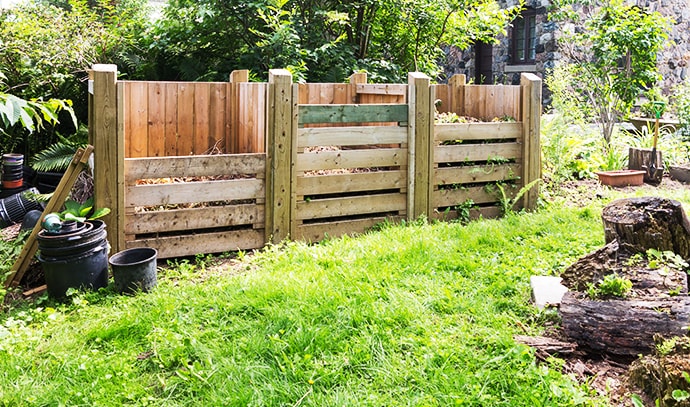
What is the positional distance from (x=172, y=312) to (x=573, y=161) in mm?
6037

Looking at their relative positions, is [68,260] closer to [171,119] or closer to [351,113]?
[171,119]

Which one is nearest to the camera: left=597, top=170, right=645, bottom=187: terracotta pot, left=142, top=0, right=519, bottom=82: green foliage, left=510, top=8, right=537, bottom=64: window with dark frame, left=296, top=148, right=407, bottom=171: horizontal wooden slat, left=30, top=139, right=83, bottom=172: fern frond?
left=296, top=148, right=407, bottom=171: horizontal wooden slat

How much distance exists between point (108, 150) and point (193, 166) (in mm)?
654

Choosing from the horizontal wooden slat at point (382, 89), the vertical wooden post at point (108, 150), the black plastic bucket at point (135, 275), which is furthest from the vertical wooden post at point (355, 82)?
the black plastic bucket at point (135, 275)

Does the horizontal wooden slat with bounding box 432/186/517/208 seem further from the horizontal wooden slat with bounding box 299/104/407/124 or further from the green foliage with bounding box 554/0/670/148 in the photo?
the green foliage with bounding box 554/0/670/148

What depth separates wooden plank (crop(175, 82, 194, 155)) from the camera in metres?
5.45

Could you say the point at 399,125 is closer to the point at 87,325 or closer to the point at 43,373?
the point at 87,325

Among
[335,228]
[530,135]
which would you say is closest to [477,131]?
[530,135]

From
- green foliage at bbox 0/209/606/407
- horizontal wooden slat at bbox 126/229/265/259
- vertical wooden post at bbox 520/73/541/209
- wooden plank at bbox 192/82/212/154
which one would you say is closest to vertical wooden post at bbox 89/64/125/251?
horizontal wooden slat at bbox 126/229/265/259

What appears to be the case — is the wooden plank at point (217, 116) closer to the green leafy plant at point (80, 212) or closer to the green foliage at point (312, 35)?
the green foliage at point (312, 35)

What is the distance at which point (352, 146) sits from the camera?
5.97 meters

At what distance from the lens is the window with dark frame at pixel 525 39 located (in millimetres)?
12867

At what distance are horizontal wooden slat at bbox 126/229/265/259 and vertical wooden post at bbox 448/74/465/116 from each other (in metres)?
2.93

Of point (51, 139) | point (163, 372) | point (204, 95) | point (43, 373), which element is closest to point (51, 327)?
point (43, 373)
